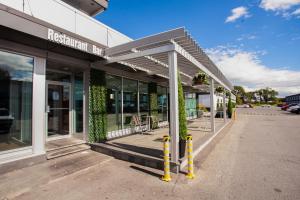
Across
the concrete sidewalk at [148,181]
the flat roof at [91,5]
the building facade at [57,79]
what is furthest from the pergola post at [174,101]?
the flat roof at [91,5]

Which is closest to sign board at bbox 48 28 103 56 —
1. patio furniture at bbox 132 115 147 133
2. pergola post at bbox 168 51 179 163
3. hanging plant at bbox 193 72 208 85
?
pergola post at bbox 168 51 179 163

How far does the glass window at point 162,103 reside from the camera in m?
11.5

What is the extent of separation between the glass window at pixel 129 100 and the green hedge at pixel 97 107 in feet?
5.18

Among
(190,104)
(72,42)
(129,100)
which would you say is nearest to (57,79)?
(72,42)

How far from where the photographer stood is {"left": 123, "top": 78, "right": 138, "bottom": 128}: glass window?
854 centimetres

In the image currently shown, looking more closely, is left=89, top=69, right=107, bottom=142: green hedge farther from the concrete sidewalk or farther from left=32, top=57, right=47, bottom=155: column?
left=32, top=57, right=47, bottom=155: column

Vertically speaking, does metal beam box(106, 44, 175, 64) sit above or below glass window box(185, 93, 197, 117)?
above

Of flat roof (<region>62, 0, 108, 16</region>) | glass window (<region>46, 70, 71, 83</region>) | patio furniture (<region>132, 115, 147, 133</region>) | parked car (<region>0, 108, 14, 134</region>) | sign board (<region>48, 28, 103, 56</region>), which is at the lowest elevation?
patio furniture (<region>132, 115, 147, 133</region>)

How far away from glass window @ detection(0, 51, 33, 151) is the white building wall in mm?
1509

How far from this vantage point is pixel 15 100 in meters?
4.72

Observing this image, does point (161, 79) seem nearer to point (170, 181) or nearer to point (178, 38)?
point (178, 38)

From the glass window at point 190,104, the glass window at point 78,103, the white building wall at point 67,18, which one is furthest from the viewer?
the glass window at point 190,104

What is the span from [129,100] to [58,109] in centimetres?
325

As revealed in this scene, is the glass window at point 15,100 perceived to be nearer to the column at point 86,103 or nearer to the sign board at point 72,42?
the sign board at point 72,42
